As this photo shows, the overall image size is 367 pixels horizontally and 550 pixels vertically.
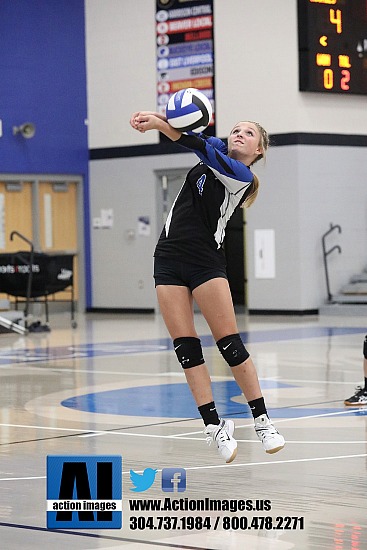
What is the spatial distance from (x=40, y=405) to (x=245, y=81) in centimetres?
1284

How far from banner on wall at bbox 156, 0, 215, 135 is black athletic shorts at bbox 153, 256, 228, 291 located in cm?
1556

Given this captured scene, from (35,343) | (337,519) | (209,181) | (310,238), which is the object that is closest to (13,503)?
(337,519)

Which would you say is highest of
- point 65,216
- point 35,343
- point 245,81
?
point 245,81

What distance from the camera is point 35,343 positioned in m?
16.5

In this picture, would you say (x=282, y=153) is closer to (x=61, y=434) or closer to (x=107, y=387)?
(x=107, y=387)

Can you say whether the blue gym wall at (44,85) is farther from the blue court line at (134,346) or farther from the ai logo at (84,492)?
the ai logo at (84,492)

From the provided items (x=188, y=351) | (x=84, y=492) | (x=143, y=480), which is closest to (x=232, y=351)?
(x=188, y=351)

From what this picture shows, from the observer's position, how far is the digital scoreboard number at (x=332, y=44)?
796 inches

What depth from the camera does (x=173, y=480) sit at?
6152 millimetres

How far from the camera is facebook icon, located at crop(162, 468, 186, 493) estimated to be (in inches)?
237

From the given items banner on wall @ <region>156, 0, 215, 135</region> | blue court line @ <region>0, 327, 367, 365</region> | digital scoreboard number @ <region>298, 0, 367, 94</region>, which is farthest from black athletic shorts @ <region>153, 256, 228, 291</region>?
banner on wall @ <region>156, 0, 215, 135</region>

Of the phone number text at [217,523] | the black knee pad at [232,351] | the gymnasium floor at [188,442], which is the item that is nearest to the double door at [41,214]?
the gymnasium floor at [188,442]

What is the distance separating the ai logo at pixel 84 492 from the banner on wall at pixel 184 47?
17316 millimetres

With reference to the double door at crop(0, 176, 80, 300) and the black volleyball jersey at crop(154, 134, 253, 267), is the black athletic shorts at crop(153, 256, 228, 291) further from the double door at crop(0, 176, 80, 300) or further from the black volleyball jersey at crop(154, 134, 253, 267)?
the double door at crop(0, 176, 80, 300)
